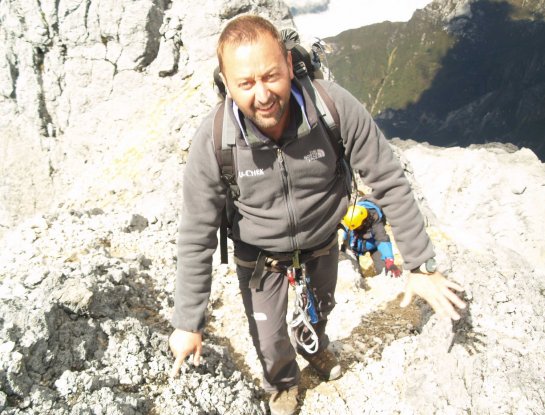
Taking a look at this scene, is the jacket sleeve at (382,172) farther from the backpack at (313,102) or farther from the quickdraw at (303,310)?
the quickdraw at (303,310)

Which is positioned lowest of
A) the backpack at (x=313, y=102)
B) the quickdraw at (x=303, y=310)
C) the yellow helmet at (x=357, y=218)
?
the yellow helmet at (x=357, y=218)

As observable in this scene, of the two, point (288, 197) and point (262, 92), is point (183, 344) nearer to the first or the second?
point (288, 197)

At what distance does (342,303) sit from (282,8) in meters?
16.9

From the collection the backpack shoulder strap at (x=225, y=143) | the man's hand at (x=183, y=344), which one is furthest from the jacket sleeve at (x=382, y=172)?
the man's hand at (x=183, y=344)

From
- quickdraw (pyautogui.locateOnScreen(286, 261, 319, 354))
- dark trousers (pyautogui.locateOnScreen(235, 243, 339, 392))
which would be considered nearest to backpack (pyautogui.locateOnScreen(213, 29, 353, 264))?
dark trousers (pyautogui.locateOnScreen(235, 243, 339, 392))

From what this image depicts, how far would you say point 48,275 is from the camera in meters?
5.71

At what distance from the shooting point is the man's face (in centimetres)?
309

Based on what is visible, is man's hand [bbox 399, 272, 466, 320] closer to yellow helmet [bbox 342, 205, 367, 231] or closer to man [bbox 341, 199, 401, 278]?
yellow helmet [bbox 342, 205, 367, 231]

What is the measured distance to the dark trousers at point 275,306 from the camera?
448 cm

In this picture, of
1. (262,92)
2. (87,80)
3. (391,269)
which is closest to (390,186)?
(262,92)

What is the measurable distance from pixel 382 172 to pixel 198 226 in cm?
171

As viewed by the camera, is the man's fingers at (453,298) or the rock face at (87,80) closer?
the man's fingers at (453,298)

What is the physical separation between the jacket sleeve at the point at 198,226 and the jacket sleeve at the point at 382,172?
1163mm

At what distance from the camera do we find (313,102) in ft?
11.6
